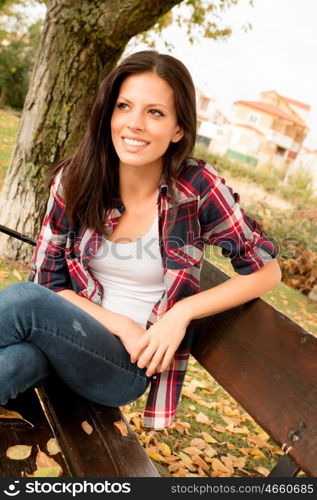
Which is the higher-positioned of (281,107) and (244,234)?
(281,107)

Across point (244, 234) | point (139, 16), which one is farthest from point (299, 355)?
point (139, 16)

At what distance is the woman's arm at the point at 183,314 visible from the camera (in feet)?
5.98

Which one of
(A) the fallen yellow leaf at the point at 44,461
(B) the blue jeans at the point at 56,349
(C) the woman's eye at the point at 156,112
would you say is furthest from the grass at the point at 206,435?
(C) the woman's eye at the point at 156,112

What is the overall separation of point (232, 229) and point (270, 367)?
1.73 feet

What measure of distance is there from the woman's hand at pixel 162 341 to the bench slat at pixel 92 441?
0.84ft

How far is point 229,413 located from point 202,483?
1944 millimetres

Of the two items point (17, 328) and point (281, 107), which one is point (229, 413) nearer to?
point (17, 328)

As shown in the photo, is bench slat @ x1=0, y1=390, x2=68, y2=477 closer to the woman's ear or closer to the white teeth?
the white teeth

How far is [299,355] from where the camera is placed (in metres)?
1.61

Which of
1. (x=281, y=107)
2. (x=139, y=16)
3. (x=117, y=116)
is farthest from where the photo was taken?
(x=281, y=107)

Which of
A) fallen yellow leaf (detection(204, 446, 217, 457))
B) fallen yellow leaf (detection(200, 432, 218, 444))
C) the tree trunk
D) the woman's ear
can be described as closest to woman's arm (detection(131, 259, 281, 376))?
the woman's ear

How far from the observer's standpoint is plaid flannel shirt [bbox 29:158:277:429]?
188 cm

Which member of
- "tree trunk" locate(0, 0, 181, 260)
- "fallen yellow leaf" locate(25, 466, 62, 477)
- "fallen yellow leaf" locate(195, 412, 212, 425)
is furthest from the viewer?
"tree trunk" locate(0, 0, 181, 260)

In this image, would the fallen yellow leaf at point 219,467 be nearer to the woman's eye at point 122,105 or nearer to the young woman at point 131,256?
the young woman at point 131,256
